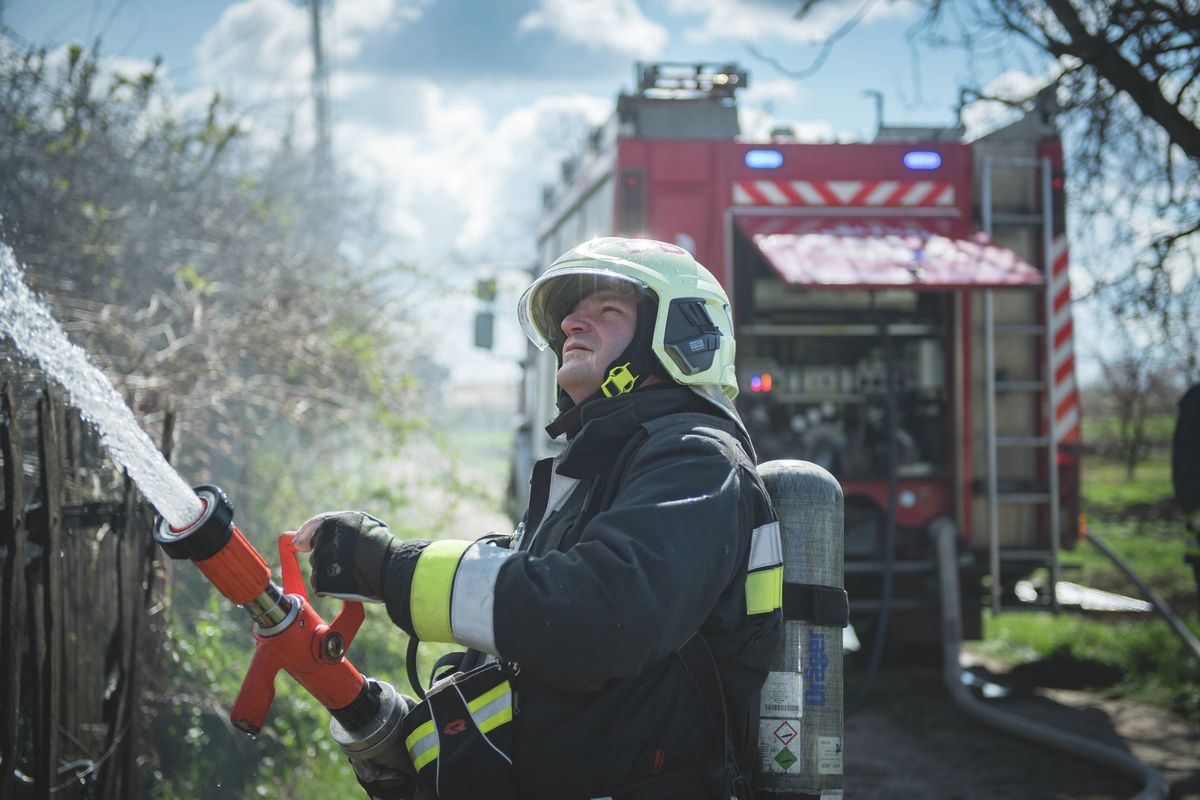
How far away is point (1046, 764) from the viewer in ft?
17.4

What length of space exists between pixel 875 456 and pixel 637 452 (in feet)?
15.5

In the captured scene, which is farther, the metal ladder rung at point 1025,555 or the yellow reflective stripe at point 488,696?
the metal ladder rung at point 1025,555

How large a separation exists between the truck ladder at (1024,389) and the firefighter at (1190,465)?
2.99 feet

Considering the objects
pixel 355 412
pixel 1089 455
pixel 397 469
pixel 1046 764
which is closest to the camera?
pixel 1046 764

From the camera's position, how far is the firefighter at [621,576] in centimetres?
193

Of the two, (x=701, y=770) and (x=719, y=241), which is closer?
(x=701, y=770)

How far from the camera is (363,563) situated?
209 centimetres

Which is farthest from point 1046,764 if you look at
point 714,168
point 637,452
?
point 637,452

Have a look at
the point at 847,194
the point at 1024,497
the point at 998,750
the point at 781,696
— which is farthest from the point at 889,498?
the point at 781,696

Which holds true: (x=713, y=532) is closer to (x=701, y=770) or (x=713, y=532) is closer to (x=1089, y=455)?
(x=701, y=770)

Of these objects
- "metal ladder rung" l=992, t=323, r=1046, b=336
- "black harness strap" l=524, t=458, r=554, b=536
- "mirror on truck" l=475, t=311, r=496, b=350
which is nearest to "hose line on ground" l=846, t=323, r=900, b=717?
"metal ladder rung" l=992, t=323, r=1046, b=336

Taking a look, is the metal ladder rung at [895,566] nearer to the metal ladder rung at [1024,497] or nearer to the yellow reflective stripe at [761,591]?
the metal ladder rung at [1024,497]

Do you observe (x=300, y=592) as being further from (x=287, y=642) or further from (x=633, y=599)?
(x=633, y=599)

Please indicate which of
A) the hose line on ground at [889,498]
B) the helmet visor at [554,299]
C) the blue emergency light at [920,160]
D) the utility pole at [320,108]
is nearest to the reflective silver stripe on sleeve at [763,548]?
the helmet visor at [554,299]
